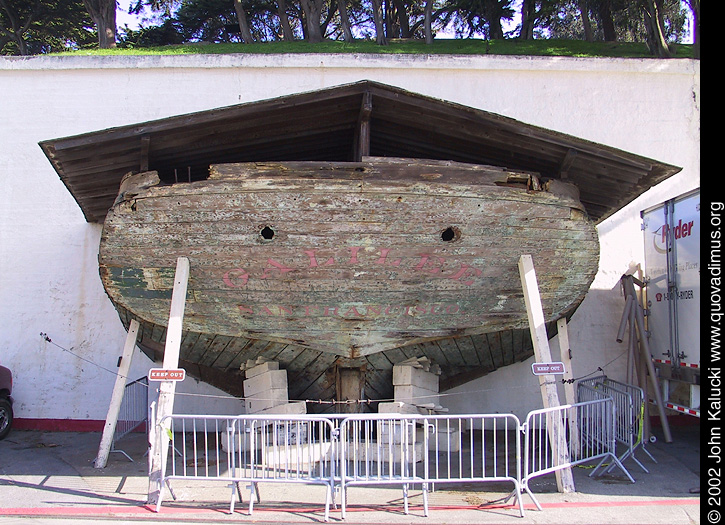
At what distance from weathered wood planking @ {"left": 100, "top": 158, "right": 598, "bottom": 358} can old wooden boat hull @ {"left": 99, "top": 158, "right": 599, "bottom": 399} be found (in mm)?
14

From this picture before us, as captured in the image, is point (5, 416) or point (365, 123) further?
point (5, 416)

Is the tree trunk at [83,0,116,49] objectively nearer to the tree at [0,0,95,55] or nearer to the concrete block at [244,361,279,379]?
the tree at [0,0,95,55]

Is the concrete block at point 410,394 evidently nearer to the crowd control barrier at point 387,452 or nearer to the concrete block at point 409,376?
the concrete block at point 409,376

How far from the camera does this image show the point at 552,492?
221 inches

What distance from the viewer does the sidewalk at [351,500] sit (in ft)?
15.8

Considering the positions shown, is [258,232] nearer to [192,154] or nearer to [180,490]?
[192,154]

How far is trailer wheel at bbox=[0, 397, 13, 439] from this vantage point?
8422 mm

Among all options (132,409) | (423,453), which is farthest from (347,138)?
(132,409)

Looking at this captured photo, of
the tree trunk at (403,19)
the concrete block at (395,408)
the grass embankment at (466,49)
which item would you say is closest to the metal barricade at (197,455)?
the concrete block at (395,408)

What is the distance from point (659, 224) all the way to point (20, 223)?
977 cm

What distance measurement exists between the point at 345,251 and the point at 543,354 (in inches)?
88.8

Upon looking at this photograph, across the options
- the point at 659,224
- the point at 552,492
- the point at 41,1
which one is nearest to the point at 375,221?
the point at 552,492

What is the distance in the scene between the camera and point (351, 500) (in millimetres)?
5375

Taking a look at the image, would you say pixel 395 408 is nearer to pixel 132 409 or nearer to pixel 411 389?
pixel 411 389
